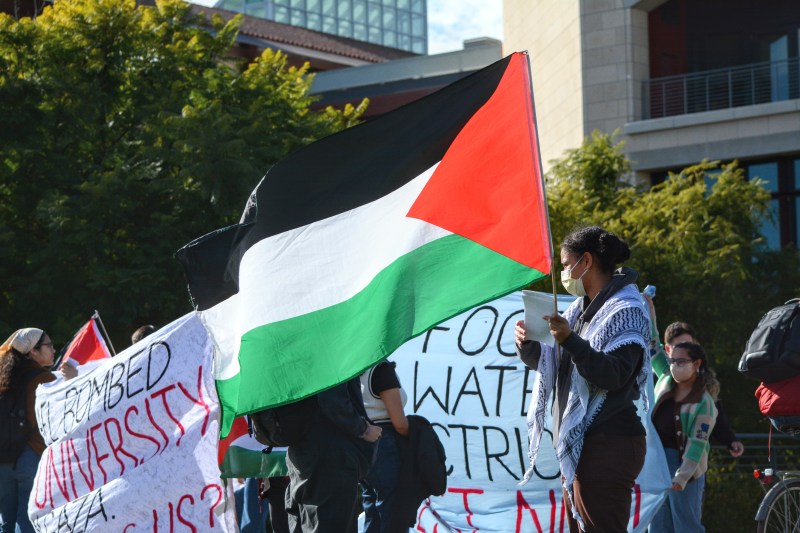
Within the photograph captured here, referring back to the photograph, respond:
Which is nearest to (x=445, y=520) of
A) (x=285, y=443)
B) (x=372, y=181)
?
(x=285, y=443)

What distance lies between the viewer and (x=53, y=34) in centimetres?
2109

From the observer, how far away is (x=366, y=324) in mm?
5613

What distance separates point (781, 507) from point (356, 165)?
3987 mm

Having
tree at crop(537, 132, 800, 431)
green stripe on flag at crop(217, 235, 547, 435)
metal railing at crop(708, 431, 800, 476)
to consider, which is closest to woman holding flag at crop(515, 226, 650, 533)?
green stripe on flag at crop(217, 235, 547, 435)

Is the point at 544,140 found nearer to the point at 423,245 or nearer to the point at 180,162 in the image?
the point at 180,162

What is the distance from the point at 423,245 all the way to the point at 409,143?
57cm

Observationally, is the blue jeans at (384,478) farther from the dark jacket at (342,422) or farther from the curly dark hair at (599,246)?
the curly dark hair at (599,246)

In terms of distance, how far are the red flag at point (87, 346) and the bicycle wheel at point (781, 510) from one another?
6.68m

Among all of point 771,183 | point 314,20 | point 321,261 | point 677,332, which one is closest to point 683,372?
point 677,332

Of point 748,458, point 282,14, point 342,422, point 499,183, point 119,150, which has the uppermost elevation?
point 282,14

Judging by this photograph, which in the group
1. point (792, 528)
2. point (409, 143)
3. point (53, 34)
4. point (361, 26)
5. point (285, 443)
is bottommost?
point (792, 528)

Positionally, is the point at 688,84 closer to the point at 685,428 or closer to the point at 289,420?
the point at 685,428

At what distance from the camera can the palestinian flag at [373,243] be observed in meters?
5.52

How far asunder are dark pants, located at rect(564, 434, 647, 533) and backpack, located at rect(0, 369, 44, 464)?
5535mm
